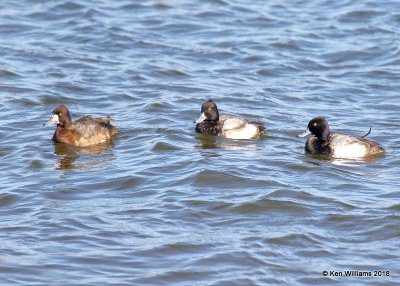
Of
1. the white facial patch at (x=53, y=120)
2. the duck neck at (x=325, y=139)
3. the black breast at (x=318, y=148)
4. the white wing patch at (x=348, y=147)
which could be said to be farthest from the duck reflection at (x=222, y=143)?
the white facial patch at (x=53, y=120)

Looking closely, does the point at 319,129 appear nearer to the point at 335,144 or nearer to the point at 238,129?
the point at 335,144

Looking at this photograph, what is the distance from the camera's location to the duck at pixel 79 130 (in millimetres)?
14461

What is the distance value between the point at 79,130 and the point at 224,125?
7.04 ft

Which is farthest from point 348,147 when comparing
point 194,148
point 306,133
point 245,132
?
point 194,148

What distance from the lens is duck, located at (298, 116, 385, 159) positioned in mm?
13922

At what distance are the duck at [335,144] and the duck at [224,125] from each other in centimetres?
78

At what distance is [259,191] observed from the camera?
12227 mm

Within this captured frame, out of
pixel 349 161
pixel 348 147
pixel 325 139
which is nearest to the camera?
pixel 349 161

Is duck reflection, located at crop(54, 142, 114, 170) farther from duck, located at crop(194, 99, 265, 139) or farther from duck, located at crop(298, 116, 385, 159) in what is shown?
duck, located at crop(298, 116, 385, 159)

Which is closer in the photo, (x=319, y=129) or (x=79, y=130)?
(x=319, y=129)

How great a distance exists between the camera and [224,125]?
592 inches

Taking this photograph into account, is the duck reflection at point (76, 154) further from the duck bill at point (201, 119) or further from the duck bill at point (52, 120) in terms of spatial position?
the duck bill at point (201, 119)

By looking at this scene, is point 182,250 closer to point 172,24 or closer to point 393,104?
point 393,104

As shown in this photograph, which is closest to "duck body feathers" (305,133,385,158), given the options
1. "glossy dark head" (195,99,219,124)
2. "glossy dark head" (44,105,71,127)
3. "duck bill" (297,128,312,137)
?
"duck bill" (297,128,312,137)
